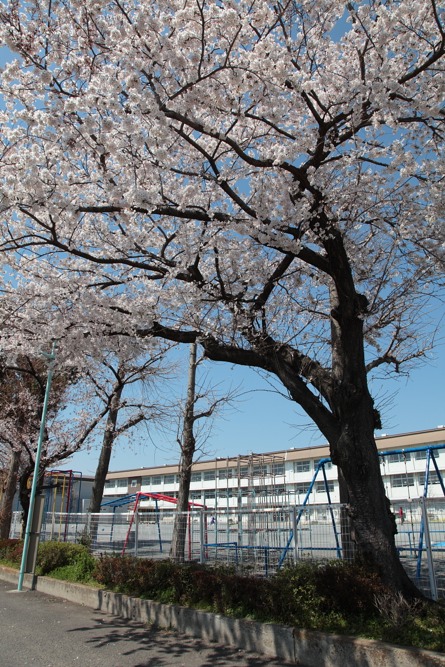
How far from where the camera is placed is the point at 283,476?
18.5 meters

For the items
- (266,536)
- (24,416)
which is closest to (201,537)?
(266,536)

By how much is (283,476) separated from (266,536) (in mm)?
6642

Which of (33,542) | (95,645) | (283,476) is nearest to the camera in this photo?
(95,645)

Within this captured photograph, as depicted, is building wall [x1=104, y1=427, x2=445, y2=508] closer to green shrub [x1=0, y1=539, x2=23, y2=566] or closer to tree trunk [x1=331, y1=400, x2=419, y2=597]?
tree trunk [x1=331, y1=400, x2=419, y2=597]

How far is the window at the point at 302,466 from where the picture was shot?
137 feet

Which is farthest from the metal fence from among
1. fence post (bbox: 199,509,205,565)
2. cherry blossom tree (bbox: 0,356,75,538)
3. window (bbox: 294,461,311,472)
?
window (bbox: 294,461,311,472)

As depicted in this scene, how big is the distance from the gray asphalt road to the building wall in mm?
3610

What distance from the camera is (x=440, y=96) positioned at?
6.73 meters

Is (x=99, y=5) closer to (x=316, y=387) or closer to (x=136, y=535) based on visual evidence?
(x=316, y=387)

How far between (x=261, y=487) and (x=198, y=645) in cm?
1099

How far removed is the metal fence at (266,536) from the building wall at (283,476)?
Result: 109 centimetres

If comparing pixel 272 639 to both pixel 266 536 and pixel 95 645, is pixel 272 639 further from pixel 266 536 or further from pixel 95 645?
pixel 266 536

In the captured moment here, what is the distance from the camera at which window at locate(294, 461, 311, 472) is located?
137 feet

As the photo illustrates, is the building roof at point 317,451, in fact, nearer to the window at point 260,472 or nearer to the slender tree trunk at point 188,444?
the window at point 260,472
